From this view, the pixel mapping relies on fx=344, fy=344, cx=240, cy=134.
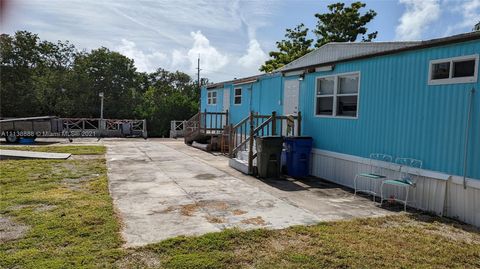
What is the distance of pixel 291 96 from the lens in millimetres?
10758

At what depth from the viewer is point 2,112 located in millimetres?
28266

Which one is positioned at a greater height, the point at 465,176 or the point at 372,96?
the point at 372,96

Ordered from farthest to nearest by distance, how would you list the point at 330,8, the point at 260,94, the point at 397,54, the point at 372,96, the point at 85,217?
the point at 330,8 < the point at 260,94 < the point at 372,96 < the point at 397,54 < the point at 85,217

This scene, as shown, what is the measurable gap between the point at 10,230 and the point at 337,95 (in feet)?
23.9

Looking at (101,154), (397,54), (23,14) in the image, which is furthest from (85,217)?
(101,154)

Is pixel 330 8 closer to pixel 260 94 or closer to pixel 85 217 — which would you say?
pixel 260 94

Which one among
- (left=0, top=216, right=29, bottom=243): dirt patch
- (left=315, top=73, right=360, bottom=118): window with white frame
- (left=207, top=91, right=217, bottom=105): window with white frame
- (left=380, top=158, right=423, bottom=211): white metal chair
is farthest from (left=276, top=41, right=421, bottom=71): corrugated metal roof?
(left=0, top=216, right=29, bottom=243): dirt patch

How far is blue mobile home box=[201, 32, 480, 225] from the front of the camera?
5590 mm

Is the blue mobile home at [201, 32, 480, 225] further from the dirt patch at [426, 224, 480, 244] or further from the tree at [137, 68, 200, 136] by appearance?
the tree at [137, 68, 200, 136]

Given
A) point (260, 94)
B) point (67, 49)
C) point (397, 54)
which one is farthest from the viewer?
point (67, 49)

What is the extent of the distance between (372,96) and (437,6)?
11.0 feet

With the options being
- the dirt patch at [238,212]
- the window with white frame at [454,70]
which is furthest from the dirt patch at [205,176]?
the window with white frame at [454,70]

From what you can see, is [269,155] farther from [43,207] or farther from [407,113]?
[43,207]

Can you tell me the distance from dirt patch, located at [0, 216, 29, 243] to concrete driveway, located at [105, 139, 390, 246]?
1.26m
